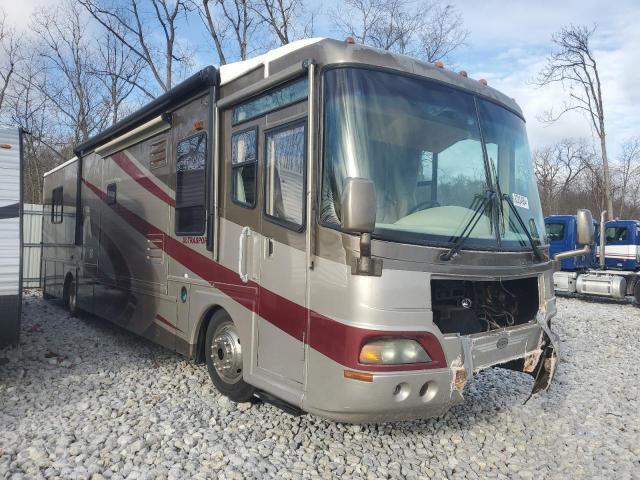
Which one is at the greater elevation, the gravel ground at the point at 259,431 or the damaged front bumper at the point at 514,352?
the damaged front bumper at the point at 514,352

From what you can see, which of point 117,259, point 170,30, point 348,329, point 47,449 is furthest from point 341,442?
point 170,30

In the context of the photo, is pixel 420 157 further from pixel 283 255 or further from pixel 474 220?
pixel 283 255

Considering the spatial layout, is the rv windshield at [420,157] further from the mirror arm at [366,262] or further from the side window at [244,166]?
the side window at [244,166]

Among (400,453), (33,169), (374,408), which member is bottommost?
(400,453)

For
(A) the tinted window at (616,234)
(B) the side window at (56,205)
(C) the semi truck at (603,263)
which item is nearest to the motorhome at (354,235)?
(B) the side window at (56,205)

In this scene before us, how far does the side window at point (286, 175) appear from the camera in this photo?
12.7 feet

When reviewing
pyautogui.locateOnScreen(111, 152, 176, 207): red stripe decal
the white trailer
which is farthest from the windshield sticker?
the white trailer

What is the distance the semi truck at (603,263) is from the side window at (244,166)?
11.6m

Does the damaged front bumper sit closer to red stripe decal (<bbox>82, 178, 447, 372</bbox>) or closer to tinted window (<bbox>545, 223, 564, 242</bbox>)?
red stripe decal (<bbox>82, 178, 447, 372</bbox>)

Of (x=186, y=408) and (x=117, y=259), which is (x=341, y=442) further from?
(x=117, y=259)

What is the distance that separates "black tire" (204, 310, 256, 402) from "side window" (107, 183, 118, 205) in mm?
3186

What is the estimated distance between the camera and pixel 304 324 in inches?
147

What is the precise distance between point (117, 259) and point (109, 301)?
679mm

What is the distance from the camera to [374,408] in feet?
11.2
